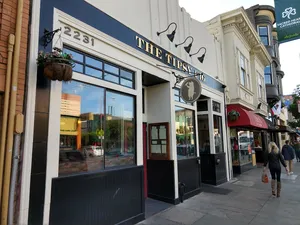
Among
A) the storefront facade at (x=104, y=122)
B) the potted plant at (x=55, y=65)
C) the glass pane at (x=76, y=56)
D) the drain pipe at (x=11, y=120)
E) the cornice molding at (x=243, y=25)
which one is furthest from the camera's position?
the cornice molding at (x=243, y=25)

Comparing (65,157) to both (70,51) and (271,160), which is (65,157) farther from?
(271,160)

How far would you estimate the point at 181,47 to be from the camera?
799 centimetres

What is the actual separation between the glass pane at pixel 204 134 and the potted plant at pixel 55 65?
7.43 metres

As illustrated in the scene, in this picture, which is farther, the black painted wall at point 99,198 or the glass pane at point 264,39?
the glass pane at point 264,39

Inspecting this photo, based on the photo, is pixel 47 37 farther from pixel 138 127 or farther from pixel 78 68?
Result: pixel 138 127

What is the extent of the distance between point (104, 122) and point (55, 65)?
178 centimetres

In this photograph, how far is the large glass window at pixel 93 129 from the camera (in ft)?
13.4

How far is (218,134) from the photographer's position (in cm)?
1029

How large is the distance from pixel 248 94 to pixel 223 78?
9.95 ft

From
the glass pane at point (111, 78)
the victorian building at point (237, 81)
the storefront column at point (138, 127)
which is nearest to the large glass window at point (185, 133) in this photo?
the storefront column at point (138, 127)

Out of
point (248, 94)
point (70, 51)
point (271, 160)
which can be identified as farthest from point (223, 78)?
point (70, 51)

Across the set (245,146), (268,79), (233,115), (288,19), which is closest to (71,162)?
(288,19)

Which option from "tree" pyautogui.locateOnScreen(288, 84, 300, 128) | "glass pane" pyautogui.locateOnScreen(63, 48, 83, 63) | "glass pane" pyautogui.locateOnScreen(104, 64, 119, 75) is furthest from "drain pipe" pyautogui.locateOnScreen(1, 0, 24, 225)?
"tree" pyautogui.locateOnScreen(288, 84, 300, 128)

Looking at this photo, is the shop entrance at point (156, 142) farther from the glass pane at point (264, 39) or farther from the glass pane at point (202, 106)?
the glass pane at point (264, 39)
